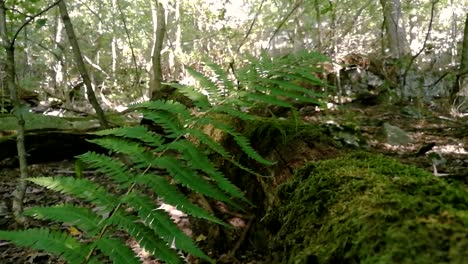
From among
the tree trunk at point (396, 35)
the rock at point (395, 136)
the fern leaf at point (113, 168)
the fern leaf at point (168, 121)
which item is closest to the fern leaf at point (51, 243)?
the fern leaf at point (113, 168)

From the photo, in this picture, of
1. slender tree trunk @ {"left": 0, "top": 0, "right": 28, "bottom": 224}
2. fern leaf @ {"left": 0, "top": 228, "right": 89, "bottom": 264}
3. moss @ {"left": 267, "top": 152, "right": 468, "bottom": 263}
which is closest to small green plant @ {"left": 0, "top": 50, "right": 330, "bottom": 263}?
fern leaf @ {"left": 0, "top": 228, "right": 89, "bottom": 264}

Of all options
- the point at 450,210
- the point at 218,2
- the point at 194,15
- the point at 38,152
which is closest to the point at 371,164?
the point at 450,210

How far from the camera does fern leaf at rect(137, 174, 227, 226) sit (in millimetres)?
1476

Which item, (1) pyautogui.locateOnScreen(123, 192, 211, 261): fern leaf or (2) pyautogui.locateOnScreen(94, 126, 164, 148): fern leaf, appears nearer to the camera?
(1) pyautogui.locateOnScreen(123, 192, 211, 261): fern leaf

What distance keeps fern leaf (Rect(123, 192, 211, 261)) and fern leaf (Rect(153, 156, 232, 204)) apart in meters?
0.16

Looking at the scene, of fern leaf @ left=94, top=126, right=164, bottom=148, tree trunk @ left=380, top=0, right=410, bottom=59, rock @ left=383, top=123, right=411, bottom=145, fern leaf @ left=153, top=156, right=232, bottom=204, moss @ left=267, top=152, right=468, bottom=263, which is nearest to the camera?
moss @ left=267, top=152, right=468, bottom=263

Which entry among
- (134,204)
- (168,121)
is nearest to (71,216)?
(134,204)

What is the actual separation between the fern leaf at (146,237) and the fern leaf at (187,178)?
0.77 ft

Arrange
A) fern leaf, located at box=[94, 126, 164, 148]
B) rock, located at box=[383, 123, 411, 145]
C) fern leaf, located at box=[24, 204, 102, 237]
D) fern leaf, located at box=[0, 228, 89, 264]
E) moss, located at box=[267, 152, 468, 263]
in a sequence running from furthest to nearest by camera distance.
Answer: rock, located at box=[383, 123, 411, 145] < fern leaf, located at box=[94, 126, 164, 148] < fern leaf, located at box=[24, 204, 102, 237] < fern leaf, located at box=[0, 228, 89, 264] < moss, located at box=[267, 152, 468, 263]

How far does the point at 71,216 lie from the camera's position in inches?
56.0

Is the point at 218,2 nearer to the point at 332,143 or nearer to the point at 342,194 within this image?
the point at 332,143

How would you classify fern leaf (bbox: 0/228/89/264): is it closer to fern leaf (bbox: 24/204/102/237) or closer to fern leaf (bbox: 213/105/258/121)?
fern leaf (bbox: 24/204/102/237)

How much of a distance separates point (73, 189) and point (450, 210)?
128 centimetres

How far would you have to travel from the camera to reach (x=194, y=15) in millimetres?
18766
